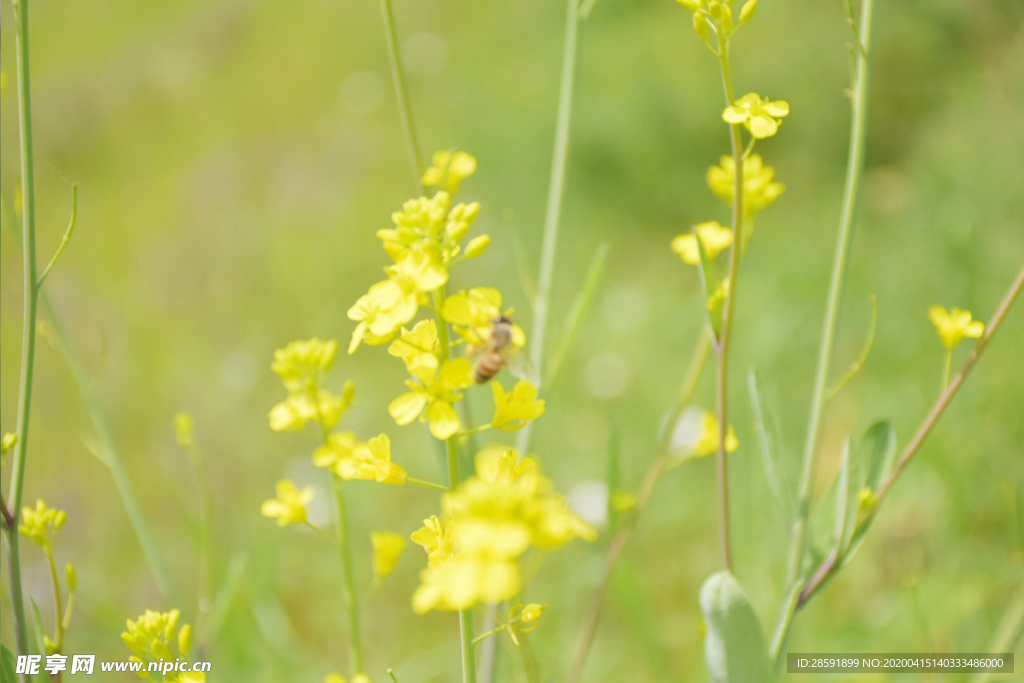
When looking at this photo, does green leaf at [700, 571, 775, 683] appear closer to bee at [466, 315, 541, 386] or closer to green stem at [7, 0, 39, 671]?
bee at [466, 315, 541, 386]

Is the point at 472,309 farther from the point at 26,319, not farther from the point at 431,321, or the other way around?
the point at 26,319

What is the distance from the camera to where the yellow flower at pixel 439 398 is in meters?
0.57

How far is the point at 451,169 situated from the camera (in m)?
0.88

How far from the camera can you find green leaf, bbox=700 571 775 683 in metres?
0.67

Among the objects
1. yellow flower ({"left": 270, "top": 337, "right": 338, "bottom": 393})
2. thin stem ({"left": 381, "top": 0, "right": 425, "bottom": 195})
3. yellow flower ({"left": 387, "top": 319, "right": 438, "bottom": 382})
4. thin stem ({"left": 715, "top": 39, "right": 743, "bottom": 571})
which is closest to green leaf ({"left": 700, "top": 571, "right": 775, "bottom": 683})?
thin stem ({"left": 715, "top": 39, "right": 743, "bottom": 571})

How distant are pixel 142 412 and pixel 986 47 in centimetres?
341

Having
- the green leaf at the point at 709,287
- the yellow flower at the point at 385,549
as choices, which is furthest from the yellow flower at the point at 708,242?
the yellow flower at the point at 385,549

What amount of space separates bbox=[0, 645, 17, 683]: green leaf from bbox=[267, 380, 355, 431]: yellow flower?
0.31 metres

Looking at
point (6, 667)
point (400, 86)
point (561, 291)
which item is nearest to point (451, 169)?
point (400, 86)

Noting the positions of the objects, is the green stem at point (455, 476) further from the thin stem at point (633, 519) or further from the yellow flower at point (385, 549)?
the thin stem at point (633, 519)

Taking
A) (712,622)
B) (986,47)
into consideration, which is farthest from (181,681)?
(986,47)

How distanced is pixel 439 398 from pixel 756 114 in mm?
388

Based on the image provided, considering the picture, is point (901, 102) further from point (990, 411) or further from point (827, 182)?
point (990, 411)

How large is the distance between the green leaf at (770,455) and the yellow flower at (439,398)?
0.38 m
